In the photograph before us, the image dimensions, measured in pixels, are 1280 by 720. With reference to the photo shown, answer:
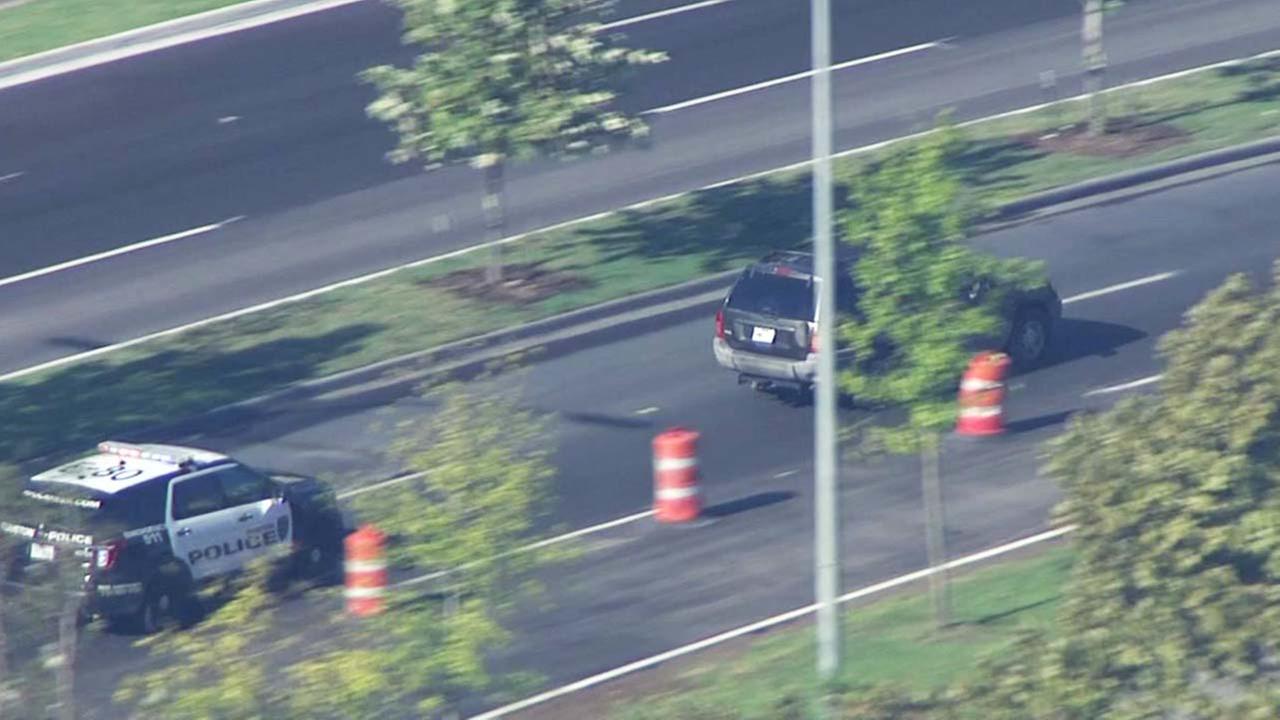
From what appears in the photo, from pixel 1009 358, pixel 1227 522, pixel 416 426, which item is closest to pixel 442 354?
pixel 416 426

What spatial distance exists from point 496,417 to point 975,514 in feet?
24.0

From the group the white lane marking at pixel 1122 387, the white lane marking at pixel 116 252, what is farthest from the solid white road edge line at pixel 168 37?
the white lane marking at pixel 1122 387

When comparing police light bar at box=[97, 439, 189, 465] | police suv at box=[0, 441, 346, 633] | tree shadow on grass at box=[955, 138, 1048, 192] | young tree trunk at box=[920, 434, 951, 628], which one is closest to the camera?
young tree trunk at box=[920, 434, 951, 628]

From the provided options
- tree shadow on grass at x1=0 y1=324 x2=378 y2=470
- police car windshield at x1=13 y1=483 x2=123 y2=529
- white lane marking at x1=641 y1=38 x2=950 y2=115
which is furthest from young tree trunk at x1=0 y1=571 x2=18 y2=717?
white lane marking at x1=641 y1=38 x2=950 y2=115

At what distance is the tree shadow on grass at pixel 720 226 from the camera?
28.4 meters

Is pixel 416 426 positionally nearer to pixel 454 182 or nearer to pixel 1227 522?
pixel 454 182

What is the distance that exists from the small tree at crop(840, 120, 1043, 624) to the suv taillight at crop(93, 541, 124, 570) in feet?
21.1

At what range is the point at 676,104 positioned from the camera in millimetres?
33969

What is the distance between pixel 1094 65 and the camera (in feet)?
103

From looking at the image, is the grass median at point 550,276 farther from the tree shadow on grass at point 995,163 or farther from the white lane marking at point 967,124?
the white lane marking at point 967,124

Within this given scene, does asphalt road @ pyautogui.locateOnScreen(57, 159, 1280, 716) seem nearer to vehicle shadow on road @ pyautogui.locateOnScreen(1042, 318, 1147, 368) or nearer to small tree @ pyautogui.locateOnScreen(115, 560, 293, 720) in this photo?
vehicle shadow on road @ pyautogui.locateOnScreen(1042, 318, 1147, 368)

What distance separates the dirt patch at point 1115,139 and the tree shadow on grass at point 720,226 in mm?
3626

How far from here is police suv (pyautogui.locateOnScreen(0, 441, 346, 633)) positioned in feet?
62.7

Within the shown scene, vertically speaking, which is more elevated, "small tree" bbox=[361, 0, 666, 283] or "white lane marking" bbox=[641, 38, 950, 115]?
"small tree" bbox=[361, 0, 666, 283]
